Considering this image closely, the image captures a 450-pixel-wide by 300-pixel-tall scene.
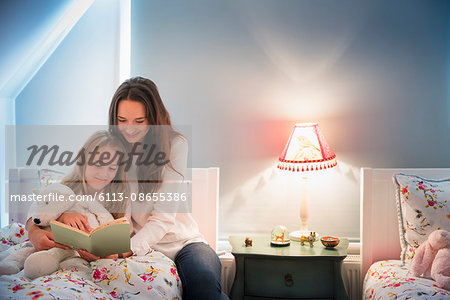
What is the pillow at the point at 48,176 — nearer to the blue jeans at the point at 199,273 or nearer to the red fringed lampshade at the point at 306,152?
the blue jeans at the point at 199,273

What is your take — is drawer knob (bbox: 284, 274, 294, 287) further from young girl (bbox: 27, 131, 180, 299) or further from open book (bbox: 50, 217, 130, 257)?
open book (bbox: 50, 217, 130, 257)

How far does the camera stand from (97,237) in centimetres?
149

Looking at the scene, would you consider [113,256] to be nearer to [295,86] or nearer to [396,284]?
[396,284]

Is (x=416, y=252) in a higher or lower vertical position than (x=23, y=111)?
lower

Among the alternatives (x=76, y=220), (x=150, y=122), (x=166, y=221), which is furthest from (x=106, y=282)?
(x=150, y=122)

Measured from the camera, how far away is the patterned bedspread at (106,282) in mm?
1182

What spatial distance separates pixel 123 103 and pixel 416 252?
4.49 feet

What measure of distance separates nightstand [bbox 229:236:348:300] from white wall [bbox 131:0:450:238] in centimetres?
45

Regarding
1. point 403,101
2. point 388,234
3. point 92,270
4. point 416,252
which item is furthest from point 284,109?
point 92,270

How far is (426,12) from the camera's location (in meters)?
2.35

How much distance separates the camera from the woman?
1831 millimetres

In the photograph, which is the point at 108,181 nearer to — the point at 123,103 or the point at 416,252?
the point at 123,103

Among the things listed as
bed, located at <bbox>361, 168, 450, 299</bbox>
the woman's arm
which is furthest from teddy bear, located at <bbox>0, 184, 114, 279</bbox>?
bed, located at <bbox>361, 168, 450, 299</bbox>

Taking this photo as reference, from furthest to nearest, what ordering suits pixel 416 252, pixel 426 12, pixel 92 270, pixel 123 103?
pixel 426 12
pixel 123 103
pixel 416 252
pixel 92 270
